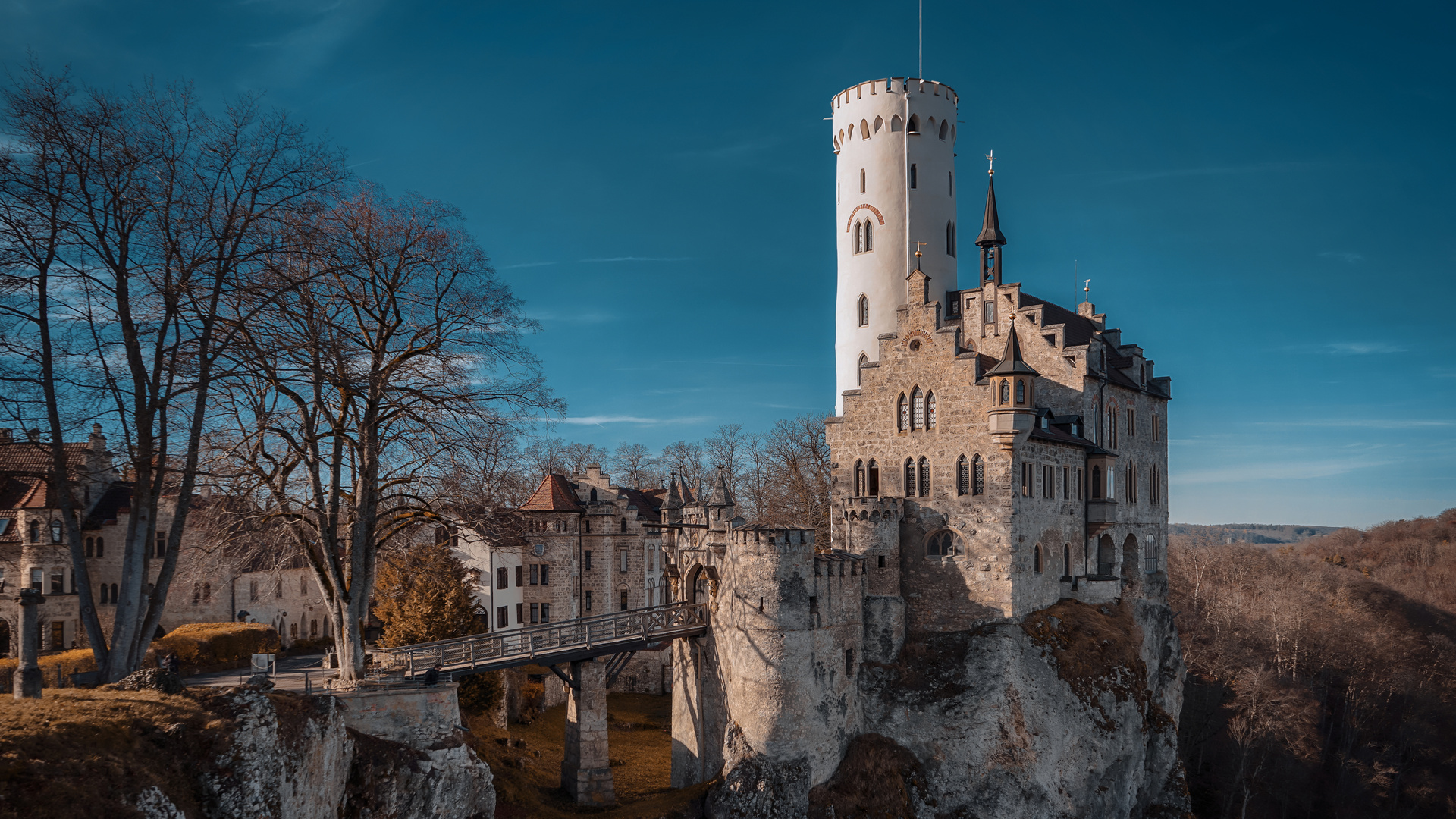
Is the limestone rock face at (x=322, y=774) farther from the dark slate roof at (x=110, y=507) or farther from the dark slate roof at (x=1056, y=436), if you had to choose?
the dark slate roof at (x=110, y=507)

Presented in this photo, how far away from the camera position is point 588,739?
31.8 m

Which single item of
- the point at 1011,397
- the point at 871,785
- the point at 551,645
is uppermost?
the point at 1011,397

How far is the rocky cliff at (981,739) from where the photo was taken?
32.4m

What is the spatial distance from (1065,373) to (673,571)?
64.9 ft

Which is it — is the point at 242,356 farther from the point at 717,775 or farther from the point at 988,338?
the point at 988,338

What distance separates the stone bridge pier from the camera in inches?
1241

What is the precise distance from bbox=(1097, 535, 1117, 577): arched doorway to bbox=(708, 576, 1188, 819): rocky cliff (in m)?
6.08

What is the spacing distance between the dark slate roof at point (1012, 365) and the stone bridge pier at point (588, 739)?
18.8 m

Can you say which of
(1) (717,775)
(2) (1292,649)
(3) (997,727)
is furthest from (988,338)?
(2) (1292,649)

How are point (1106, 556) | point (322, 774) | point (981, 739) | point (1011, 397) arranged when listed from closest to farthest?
point (322, 774) < point (981, 739) < point (1011, 397) < point (1106, 556)

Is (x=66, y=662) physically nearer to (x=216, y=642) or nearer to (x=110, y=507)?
(x=216, y=642)

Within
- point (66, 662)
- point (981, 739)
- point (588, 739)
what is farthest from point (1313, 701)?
point (66, 662)

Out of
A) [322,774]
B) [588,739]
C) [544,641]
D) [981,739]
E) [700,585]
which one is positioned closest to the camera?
[322,774]

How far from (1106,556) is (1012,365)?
1458cm
